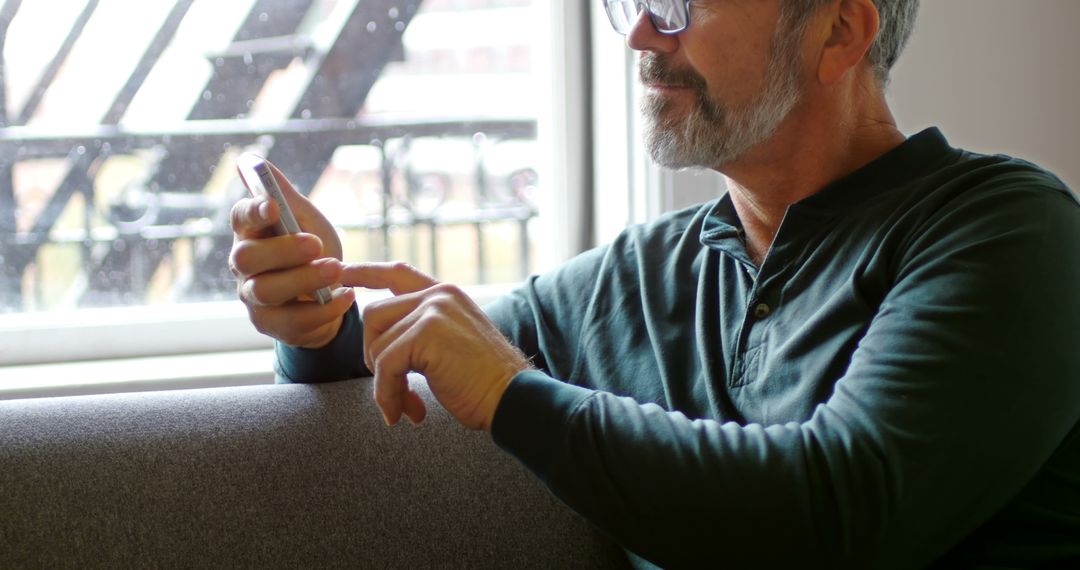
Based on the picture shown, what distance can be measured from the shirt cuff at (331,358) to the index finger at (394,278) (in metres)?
0.24

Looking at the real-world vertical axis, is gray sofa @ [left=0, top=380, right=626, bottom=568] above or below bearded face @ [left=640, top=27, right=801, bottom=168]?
below

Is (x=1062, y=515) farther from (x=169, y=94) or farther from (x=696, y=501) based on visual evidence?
(x=169, y=94)

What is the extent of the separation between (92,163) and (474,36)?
68cm

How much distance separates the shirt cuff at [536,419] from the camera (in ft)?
3.00

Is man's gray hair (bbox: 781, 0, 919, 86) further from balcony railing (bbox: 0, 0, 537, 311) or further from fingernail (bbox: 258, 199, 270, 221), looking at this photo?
balcony railing (bbox: 0, 0, 537, 311)

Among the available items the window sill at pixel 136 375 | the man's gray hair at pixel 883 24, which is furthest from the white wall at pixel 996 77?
the window sill at pixel 136 375

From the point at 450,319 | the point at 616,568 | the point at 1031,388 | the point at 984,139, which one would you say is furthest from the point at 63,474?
the point at 984,139

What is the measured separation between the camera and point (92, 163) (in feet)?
5.91

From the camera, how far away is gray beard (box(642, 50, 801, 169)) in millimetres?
1223

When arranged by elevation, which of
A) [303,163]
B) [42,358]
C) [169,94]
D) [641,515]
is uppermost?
[169,94]

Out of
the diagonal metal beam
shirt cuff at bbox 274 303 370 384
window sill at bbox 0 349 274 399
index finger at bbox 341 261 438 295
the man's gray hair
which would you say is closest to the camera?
index finger at bbox 341 261 438 295

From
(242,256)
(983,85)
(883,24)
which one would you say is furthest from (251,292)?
(983,85)

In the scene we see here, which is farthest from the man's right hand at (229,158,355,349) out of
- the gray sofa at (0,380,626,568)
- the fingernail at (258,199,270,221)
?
the gray sofa at (0,380,626,568)

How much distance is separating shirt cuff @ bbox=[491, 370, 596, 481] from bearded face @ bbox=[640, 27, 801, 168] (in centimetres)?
41
